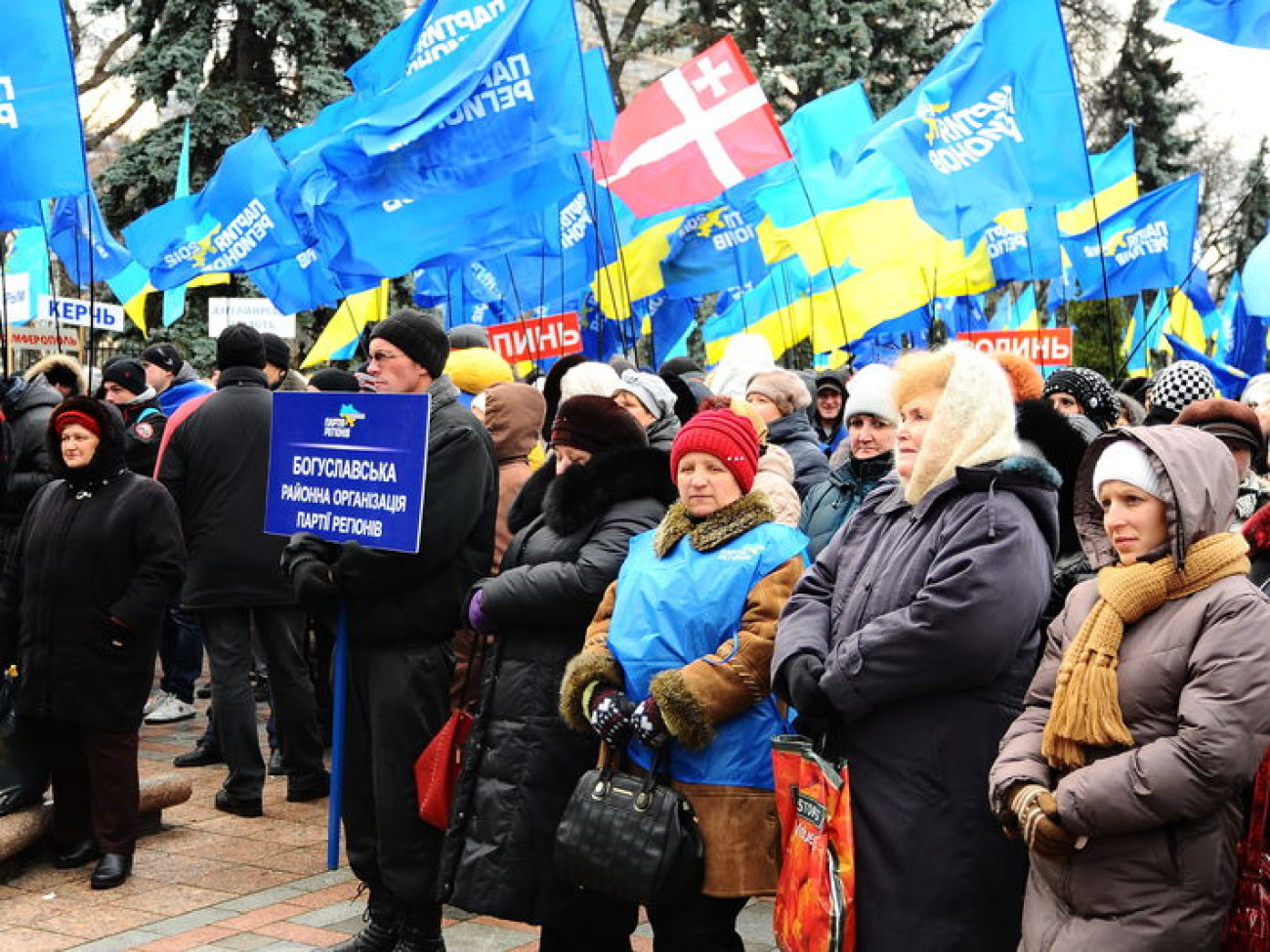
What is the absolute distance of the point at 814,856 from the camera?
380 cm

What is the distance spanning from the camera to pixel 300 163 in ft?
31.8

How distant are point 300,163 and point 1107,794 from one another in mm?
7525

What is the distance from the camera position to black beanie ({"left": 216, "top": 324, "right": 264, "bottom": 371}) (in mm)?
7660

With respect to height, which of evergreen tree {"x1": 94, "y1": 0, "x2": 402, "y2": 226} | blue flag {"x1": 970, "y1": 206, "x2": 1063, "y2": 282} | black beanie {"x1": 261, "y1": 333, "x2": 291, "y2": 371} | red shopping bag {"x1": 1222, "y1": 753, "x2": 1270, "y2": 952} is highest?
evergreen tree {"x1": 94, "y1": 0, "x2": 402, "y2": 226}

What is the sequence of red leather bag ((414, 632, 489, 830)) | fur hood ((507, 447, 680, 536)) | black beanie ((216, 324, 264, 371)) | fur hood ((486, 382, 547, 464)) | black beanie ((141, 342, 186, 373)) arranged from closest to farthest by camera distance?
fur hood ((507, 447, 680, 536)) < red leather bag ((414, 632, 489, 830)) < fur hood ((486, 382, 547, 464)) < black beanie ((216, 324, 264, 371)) < black beanie ((141, 342, 186, 373))

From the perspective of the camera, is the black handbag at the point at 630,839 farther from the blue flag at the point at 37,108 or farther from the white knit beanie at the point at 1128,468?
the blue flag at the point at 37,108

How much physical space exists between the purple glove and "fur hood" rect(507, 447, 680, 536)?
1.01ft

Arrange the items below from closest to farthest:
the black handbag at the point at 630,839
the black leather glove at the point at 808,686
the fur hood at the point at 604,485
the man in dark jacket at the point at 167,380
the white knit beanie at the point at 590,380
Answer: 1. the black leather glove at the point at 808,686
2. the black handbag at the point at 630,839
3. the fur hood at the point at 604,485
4. the white knit beanie at the point at 590,380
5. the man in dark jacket at the point at 167,380

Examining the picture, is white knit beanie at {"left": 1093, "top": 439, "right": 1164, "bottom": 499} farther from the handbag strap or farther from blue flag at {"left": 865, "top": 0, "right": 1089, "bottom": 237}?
blue flag at {"left": 865, "top": 0, "right": 1089, "bottom": 237}

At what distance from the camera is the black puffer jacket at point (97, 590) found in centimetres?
616

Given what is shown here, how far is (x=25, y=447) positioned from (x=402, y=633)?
15.0 ft

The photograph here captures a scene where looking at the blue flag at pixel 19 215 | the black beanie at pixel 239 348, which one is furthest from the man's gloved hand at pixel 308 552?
the blue flag at pixel 19 215

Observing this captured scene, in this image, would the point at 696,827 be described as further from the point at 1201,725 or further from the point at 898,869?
the point at 1201,725

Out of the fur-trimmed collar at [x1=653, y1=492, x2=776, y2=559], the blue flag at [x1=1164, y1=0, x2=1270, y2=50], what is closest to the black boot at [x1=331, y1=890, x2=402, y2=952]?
the fur-trimmed collar at [x1=653, y1=492, x2=776, y2=559]
